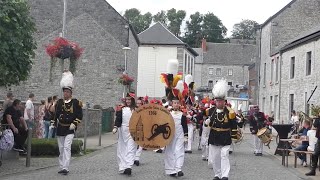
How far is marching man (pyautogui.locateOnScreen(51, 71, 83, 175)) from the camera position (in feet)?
43.3

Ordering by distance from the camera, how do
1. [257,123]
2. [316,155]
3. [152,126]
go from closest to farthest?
[152,126], [316,155], [257,123]

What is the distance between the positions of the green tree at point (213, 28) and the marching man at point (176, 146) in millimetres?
107707

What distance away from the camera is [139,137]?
13.5m

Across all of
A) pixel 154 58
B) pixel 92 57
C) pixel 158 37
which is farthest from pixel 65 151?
pixel 158 37

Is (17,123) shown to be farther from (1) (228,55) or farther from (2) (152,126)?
A: (1) (228,55)

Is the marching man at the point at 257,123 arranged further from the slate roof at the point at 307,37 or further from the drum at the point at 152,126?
the slate roof at the point at 307,37

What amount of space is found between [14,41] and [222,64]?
294 feet

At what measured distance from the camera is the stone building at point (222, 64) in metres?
101

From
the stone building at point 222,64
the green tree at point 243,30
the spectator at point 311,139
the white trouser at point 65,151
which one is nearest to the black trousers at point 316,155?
the spectator at point 311,139

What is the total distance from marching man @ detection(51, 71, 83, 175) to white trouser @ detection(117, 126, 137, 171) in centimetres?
116

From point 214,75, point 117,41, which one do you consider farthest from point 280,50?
point 214,75

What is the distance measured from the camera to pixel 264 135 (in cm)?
2086

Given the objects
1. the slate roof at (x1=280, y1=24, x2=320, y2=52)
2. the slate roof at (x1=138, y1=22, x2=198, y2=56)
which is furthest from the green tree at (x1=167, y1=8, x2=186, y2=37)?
the slate roof at (x1=280, y1=24, x2=320, y2=52)

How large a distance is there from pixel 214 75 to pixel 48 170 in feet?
291
